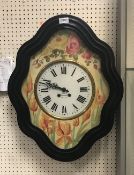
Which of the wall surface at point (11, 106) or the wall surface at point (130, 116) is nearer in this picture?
the wall surface at point (130, 116)

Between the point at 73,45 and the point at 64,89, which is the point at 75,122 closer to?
the point at 64,89

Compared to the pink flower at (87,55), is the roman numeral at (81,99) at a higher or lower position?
lower

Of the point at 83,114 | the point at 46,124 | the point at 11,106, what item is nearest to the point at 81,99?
the point at 83,114

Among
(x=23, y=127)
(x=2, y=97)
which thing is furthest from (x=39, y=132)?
(x=2, y=97)

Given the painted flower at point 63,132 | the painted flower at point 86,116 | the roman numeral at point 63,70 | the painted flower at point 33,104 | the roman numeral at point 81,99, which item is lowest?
the painted flower at point 63,132

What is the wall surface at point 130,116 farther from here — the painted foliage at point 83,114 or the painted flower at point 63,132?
the painted flower at point 63,132

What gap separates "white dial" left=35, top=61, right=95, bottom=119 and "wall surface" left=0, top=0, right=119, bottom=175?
180 millimetres

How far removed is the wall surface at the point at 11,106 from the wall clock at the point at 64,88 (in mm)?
115

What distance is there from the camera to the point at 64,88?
1196 millimetres

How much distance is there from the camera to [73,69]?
1.20m

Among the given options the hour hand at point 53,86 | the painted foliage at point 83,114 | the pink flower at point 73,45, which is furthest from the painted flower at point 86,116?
the pink flower at point 73,45

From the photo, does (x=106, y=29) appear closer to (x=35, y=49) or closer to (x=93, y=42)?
(x=93, y=42)

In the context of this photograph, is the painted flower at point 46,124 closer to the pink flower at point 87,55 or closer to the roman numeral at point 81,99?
the roman numeral at point 81,99

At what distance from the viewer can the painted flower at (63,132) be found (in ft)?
3.92
